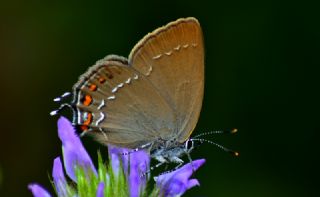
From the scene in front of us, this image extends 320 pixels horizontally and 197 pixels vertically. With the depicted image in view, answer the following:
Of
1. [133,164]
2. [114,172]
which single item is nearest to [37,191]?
[114,172]

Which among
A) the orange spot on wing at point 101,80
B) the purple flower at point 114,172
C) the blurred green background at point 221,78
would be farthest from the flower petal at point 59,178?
the blurred green background at point 221,78

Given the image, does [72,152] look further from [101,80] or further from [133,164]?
[101,80]

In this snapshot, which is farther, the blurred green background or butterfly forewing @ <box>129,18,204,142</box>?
the blurred green background

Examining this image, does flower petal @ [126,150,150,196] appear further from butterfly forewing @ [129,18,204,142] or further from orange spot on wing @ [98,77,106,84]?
orange spot on wing @ [98,77,106,84]

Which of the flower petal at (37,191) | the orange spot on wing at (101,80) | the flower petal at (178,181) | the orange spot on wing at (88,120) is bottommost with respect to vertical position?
the flower petal at (178,181)

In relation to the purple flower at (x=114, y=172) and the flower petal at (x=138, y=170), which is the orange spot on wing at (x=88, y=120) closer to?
the purple flower at (x=114, y=172)

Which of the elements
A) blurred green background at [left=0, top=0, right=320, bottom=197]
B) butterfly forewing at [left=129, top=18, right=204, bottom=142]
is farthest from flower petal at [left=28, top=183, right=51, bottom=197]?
Result: blurred green background at [left=0, top=0, right=320, bottom=197]
